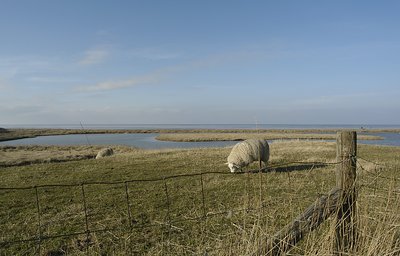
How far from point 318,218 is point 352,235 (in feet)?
2.33

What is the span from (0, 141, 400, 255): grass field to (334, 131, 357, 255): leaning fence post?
16cm

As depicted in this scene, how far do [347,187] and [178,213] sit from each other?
A: 5.85 meters

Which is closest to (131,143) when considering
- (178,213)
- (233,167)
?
(233,167)

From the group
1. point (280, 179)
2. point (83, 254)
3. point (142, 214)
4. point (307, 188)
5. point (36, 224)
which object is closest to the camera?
point (83, 254)

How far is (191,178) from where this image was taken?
15.0m

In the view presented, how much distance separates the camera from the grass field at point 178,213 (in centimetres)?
461

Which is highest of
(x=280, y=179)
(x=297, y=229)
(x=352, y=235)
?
(x=297, y=229)

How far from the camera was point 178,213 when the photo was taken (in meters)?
9.64

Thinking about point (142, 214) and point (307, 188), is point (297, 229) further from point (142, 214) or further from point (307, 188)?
point (307, 188)

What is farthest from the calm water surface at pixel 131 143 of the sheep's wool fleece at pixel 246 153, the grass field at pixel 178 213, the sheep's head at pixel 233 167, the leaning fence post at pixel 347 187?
the leaning fence post at pixel 347 187

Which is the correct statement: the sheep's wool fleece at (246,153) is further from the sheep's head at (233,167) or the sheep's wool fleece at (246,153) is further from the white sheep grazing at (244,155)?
the sheep's head at (233,167)

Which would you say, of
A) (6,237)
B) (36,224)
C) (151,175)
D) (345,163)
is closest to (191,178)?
(151,175)

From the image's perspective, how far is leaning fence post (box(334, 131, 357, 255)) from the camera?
Result: 4.49m

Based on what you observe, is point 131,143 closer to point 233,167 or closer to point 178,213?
point 233,167
